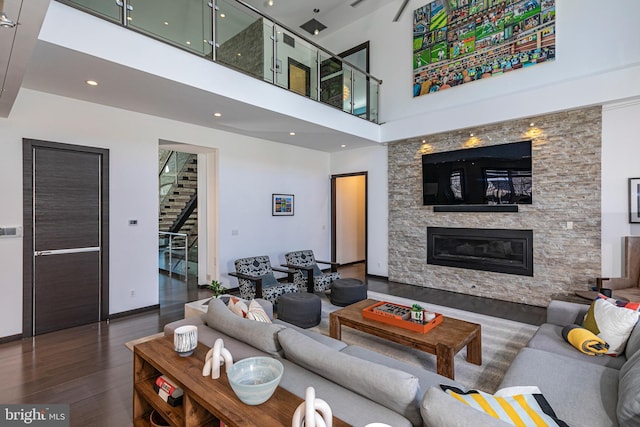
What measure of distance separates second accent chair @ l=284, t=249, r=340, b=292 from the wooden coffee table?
6.19 ft

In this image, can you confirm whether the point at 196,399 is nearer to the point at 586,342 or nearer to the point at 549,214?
the point at 586,342

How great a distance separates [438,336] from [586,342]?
3.63 ft

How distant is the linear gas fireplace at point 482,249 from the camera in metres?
5.25

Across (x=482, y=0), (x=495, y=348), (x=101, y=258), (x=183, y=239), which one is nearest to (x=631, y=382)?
(x=495, y=348)

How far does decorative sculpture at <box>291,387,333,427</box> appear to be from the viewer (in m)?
1.12

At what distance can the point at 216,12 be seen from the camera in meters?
4.14

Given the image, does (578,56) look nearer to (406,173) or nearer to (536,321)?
(406,173)

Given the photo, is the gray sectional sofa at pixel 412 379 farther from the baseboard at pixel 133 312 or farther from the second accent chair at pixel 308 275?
the second accent chair at pixel 308 275

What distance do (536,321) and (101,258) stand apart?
6.24 m

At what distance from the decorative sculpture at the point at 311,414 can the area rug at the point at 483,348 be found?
2.13m

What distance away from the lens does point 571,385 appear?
6.47 feet

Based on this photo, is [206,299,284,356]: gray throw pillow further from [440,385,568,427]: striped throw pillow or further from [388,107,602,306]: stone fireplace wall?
[388,107,602,306]: stone fireplace wall

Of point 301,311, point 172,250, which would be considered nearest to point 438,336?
point 301,311

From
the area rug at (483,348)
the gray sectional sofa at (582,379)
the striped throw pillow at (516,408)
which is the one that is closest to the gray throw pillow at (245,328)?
the striped throw pillow at (516,408)
